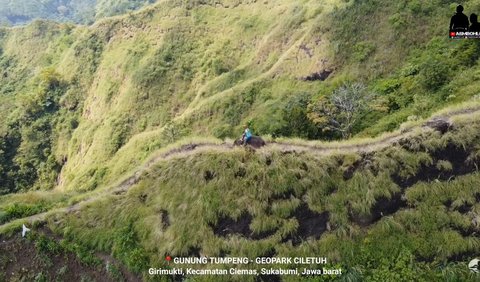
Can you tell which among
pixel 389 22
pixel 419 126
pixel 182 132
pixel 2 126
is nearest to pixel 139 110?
pixel 182 132

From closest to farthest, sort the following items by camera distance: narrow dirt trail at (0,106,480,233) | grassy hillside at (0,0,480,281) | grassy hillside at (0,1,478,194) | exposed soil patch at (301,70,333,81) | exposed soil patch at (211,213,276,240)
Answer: grassy hillside at (0,0,480,281)
exposed soil patch at (211,213,276,240)
narrow dirt trail at (0,106,480,233)
grassy hillside at (0,1,478,194)
exposed soil patch at (301,70,333,81)

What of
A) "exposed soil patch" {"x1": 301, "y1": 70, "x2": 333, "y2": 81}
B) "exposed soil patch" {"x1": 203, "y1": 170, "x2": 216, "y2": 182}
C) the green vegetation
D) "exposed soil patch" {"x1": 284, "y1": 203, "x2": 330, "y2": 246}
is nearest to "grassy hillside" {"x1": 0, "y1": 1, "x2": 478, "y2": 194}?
"exposed soil patch" {"x1": 301, "y1": 70, "x2": 333, "y2": 81}

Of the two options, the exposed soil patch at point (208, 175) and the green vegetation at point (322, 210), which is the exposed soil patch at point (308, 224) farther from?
the exposed soil patch at point (208, 175)

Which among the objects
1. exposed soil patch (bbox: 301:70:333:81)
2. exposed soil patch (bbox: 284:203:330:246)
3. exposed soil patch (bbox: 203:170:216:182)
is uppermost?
exposed soil patch (bbox: 301:70:333:81)

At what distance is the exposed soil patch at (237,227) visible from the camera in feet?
41.5

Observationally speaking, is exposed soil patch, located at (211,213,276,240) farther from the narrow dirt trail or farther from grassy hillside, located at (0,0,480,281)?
the narrow dirt trail

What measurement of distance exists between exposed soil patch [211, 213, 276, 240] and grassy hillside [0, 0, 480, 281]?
0.22ft

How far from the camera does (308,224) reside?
41.5 ft

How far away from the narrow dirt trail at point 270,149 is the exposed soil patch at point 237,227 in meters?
2.66

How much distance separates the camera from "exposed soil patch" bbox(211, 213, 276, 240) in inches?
498

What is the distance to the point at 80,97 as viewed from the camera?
246 ft

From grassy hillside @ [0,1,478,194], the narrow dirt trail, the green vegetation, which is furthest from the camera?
grassy hillside @ [0,1,478,194]

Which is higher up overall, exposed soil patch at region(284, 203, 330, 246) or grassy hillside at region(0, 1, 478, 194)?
grassy hillside at region(0, 1, 478, 194)

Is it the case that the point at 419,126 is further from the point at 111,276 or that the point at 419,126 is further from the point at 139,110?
the point at 139,110
